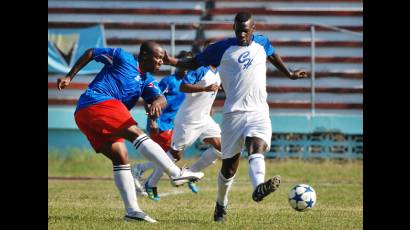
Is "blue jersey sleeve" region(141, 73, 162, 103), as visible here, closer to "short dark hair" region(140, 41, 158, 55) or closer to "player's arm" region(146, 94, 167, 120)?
"player's arm" region(146, 94, 167, 120)

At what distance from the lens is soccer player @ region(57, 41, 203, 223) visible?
11523 millimetres

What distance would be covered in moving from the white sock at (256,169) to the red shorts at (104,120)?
138 cm

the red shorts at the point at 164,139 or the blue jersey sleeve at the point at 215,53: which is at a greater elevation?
the blue jersey sleeve at the point at 215,53

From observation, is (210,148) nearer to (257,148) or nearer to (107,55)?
(107,55)

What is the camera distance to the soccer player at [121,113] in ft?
37.8

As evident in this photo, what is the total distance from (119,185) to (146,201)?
12.9ft

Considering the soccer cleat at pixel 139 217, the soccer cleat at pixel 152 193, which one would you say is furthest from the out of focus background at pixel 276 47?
the soccer cleat at pixel 139 217

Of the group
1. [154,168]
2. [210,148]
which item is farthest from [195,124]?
[154,168]

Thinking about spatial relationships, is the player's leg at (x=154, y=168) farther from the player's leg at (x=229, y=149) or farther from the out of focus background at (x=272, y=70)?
the player's leg at (x=229, y=149)

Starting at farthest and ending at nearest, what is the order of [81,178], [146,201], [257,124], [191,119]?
[81,178]
[191,119]
[146,201]
[257,124]

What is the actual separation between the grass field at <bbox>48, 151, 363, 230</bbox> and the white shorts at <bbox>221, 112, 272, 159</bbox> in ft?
2.72
